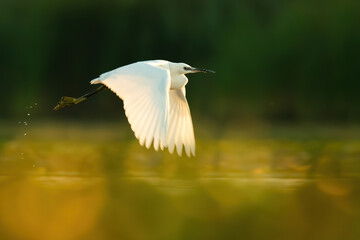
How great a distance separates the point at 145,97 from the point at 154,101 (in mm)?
66

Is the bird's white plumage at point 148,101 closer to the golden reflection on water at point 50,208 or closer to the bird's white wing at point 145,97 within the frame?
the bird's white wing at point 145,97

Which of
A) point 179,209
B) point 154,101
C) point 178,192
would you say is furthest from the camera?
point 178,192

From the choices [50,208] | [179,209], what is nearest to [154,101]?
[179,209]

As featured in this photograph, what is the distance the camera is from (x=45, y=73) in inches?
454

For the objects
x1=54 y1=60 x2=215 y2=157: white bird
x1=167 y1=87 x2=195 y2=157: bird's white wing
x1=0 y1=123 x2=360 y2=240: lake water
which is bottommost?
x1=0 y1=123 x2=360 y2=240: lake water

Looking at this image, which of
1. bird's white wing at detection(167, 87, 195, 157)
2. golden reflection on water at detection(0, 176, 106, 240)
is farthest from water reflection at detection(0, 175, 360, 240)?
bird's white wing at detection(167, 87, 195, 157)

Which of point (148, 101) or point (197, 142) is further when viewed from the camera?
point (197, 142)

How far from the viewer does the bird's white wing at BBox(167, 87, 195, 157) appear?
4.73 metres

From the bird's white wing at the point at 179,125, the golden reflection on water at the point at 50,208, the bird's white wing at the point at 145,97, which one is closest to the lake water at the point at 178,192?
the golden reflection on water at the point at 50,208

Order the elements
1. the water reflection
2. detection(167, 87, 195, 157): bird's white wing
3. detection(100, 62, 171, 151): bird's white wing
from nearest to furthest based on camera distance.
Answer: detection(100, 62, 171, 151): bird's white wing < detection(167, 87, 195, 157): bird's white wing < the water reflection

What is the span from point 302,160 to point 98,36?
4722mm

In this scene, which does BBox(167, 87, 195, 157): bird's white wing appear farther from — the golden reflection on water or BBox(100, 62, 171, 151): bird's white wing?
the golden reflection on water

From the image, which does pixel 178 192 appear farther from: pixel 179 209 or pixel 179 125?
pixel 179 125

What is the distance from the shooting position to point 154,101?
395 centimetres
